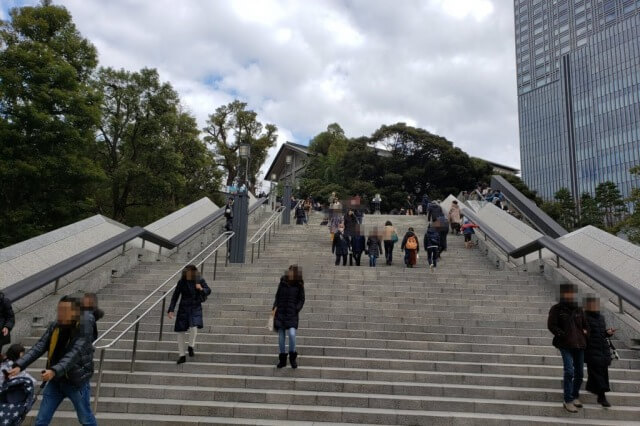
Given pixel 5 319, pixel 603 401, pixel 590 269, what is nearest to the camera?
pixel 603 401

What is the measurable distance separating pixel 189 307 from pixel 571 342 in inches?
178

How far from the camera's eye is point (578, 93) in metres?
86.4

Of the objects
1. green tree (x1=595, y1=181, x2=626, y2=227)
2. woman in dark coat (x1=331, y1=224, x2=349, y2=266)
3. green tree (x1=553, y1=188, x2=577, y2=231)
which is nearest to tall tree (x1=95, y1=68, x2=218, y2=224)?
woman in dark coat (x1=331, y1=224, x2=349, y2=266)

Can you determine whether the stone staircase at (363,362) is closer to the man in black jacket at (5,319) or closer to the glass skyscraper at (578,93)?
the man in black jacket at (5,319)

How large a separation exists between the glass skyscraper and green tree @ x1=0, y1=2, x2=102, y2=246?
240 feet

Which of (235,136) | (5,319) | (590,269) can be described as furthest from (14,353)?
(235,136)

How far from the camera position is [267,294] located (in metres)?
8.15

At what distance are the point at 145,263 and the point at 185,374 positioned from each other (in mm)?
5078

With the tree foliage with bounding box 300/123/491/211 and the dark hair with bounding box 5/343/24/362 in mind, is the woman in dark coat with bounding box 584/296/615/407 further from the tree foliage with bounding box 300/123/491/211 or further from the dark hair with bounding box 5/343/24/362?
the tree foliage with bounding box 300/123/491/211

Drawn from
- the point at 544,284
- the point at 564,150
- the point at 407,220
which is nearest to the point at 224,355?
the point at 544,284

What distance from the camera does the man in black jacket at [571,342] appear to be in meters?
4.64

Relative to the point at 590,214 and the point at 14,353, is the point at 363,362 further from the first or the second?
the point at 590,214

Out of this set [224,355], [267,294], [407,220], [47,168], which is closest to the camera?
[224,355]

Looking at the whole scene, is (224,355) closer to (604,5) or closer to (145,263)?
(145,263)
